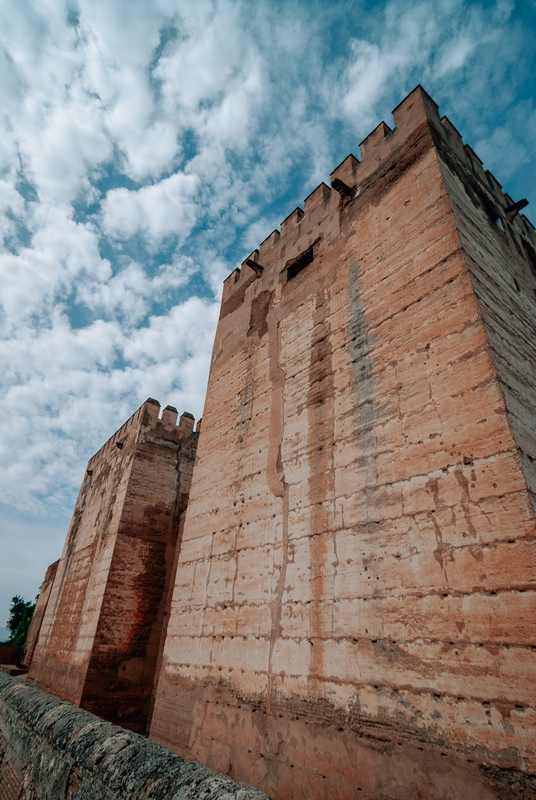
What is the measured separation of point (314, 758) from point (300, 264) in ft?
18.9

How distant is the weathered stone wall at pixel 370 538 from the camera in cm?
273

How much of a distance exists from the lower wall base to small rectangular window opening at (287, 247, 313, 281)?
5.38 meters

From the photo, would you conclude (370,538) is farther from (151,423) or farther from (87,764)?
(151,423)

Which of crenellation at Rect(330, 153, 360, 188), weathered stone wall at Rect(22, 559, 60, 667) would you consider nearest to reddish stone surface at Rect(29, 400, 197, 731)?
weathered stone wall at Rect(22, 559, 60, 667)

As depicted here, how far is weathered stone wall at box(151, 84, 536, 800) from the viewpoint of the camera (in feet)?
8.96

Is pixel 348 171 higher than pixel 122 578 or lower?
higher

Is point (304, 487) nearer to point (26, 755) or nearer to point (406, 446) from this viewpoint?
point (406, 446)

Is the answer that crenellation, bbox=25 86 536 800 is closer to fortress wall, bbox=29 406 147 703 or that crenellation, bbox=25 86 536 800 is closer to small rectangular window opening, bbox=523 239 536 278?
small rectangular window opening, bbox=523 239 536 278

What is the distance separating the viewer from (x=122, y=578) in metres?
8.51

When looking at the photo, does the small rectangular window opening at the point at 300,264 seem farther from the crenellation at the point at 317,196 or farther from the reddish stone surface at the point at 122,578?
the reddish stone surface at the point at 122,578

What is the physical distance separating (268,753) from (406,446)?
2891mm

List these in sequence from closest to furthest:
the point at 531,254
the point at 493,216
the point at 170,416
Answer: the point at 493,216 → the point at 531,254 → the point at 170,416

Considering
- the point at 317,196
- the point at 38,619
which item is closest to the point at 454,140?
the point at 317,196

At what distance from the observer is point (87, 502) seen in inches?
494
